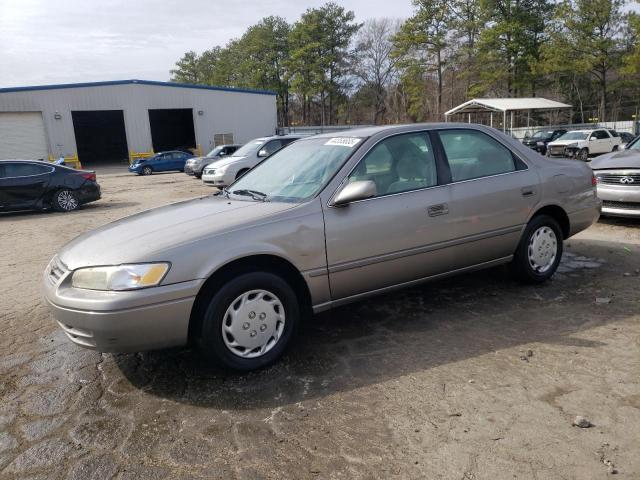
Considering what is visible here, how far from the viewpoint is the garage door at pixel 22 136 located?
32188mm

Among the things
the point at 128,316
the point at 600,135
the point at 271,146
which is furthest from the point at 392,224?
the point at 600,135

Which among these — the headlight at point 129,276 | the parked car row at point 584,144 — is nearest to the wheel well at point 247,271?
the headlight at point 129,276

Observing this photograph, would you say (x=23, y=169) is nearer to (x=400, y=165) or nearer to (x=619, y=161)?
(x=400, y=165)

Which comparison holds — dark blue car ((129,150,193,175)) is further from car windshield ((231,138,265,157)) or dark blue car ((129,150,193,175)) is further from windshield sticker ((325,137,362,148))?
windshield sticker ((325,137,362,148))

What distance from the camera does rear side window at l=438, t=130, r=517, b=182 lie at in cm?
443

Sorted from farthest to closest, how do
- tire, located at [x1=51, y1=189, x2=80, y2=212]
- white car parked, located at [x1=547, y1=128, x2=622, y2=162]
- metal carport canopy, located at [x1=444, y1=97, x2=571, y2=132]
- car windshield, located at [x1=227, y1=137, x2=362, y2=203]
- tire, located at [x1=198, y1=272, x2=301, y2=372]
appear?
metal carport canopy, located at [x1=444, y1=97, x2=571, y2=132] < white car parked, located at [x1=547, y1=128, x2=622, y2=162] < tire, located at [x1=51, y1=189, x2=80, y2=212] < car windshield, located at [x1=227, y1=137, x2=362, y2=203] < tire, located at [x1=198, y1=272, x2=301, y2=372]

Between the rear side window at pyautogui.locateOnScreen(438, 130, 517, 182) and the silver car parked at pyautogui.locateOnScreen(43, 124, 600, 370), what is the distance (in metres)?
0.01

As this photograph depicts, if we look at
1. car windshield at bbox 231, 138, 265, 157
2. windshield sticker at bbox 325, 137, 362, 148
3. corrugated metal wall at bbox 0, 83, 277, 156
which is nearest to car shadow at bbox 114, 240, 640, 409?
windshield sticker at bbox 325, 137, 362, 148

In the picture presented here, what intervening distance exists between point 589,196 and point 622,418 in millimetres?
3111

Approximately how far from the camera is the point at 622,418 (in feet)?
9.20

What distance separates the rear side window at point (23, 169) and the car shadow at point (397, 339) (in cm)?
1060

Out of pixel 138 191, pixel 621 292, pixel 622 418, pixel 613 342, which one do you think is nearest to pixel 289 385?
pixel 622 418

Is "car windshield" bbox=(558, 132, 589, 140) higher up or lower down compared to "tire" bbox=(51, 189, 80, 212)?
higher up

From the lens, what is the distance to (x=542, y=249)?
4957mm
